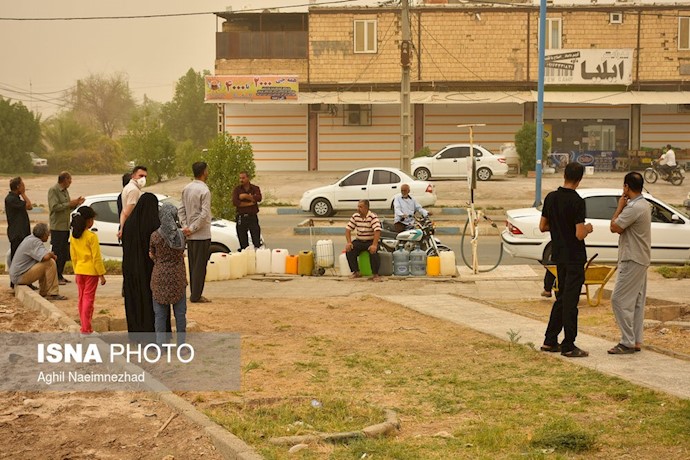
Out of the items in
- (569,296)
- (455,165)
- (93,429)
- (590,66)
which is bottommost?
(93,429)

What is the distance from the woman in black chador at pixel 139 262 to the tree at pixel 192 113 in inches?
2739

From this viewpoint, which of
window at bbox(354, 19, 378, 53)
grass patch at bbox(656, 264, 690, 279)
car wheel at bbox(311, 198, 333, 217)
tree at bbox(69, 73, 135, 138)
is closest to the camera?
grass patch at bbox(656, 264, 690, 279)

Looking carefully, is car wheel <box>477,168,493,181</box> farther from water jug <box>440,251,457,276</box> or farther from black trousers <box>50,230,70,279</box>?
black trousers <box>50,230,70,279</box>

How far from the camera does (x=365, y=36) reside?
47.9 m

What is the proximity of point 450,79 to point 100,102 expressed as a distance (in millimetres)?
78162

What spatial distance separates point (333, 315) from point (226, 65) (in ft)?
119

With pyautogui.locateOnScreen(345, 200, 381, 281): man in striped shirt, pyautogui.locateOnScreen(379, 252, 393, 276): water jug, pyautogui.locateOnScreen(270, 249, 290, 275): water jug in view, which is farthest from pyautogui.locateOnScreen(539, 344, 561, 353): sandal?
pyautogui.locateOnScreen(270, 249, 290, 275): water jug

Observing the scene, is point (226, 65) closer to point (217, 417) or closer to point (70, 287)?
point (70, 287)

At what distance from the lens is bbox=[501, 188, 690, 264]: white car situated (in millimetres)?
18375

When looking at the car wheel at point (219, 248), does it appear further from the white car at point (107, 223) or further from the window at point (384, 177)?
the window at point (384, 177)

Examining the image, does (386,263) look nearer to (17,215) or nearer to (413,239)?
(413,239)

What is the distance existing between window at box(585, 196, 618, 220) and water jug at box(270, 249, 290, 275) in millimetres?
5253

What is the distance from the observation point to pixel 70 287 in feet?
53.0

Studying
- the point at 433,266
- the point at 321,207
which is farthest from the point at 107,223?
the point at 321,207
